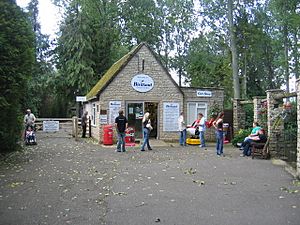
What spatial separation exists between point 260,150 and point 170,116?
8.00m

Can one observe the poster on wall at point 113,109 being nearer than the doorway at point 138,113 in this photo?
Yes

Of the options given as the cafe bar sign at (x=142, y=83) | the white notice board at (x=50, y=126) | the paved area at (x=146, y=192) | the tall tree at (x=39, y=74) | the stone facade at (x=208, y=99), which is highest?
the tall tree at (x=39, y=74)

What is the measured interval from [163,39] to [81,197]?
105 ft

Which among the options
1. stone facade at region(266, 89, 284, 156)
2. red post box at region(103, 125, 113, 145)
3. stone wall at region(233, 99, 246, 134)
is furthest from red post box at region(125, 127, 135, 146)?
stone facade at region(266, 89, 284, 156)

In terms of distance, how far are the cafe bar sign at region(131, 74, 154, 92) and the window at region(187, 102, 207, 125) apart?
8.82 feet

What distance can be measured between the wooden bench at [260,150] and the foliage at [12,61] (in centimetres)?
881

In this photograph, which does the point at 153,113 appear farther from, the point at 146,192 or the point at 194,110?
the point at 146,192

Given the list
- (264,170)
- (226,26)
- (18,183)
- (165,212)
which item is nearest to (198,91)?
(226,26)

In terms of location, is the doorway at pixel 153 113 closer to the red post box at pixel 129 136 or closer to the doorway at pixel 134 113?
the doorway at pixel 134 113

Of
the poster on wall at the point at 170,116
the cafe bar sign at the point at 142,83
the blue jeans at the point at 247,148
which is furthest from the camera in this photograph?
the poster on wall at the point at 170,116

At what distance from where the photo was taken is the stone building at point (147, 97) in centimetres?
2036

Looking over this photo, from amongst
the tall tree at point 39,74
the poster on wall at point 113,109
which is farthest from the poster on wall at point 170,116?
the tall tree at point 39,74

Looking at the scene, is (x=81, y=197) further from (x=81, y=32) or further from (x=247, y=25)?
(x=81, y=32)

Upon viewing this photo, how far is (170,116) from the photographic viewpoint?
21.4m
